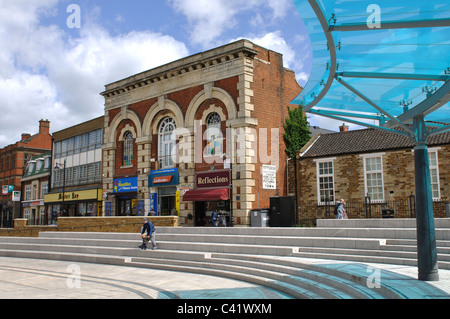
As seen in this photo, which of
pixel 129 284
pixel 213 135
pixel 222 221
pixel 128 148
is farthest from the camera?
pixel 128 148

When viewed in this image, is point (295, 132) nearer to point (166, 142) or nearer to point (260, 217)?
point (260, 217)

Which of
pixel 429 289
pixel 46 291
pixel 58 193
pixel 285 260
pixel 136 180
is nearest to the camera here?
pixel 429 289

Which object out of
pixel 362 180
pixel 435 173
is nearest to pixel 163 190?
pixel 362 180

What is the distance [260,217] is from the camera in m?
21.6

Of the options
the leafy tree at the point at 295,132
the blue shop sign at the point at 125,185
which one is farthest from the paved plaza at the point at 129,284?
the blue shop sign at the point at 125,185

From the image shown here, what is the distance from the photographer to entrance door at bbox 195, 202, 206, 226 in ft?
83.8

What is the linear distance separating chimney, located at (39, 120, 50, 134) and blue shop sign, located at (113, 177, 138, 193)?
3085cm

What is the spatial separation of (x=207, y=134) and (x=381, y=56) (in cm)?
1713

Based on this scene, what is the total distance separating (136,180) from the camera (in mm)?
29156

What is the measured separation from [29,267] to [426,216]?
14.9m

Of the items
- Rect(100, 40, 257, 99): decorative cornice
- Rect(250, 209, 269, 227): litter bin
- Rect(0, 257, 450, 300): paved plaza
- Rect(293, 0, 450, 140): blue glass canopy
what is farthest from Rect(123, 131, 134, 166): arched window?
Rect(293, 0, 450, 140): blue glass canopy

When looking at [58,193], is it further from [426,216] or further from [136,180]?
[426,216]
